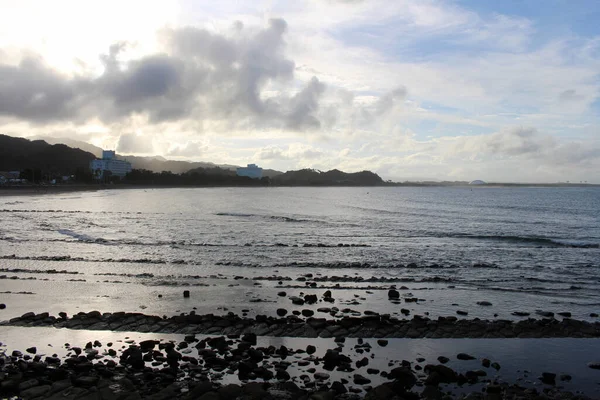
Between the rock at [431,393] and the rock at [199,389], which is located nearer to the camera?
the rock at [199,389]

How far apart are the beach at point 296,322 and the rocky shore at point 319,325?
6 centimetres

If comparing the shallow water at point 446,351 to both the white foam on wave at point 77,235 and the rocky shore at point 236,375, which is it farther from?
the white foam on wave at point 77,235

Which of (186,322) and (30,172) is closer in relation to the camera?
(186,322)

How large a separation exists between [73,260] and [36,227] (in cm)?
2137

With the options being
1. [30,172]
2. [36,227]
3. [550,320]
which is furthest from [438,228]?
[30,172]

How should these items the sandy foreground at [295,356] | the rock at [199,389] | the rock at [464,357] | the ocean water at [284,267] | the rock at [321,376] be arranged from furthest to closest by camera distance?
1. the ocean water at [284,267]
2. the rock at [464,357]
3. the rock at [321,376]
4. the sandy foreground at [295,356]
5. the rock at [199,389]

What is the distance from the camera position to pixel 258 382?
923 cm

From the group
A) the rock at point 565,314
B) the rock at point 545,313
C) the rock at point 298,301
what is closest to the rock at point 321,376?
the rock at point 298,301

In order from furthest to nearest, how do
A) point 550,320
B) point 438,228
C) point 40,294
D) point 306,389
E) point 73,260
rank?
point 438,228, point 73,260, point 40,294, point 550,320, point 306,389

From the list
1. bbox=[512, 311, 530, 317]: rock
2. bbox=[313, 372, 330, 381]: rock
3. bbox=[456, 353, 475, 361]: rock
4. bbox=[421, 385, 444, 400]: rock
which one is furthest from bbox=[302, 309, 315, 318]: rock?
bbox=[512, 311, 530, 317]: rock

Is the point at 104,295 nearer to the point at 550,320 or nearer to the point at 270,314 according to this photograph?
the point at 270,314

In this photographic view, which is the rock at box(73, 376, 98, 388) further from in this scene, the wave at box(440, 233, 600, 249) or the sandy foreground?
the wave at box(440, 233, 600, 249)

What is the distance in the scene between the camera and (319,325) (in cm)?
1303

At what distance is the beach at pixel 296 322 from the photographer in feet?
30.9
